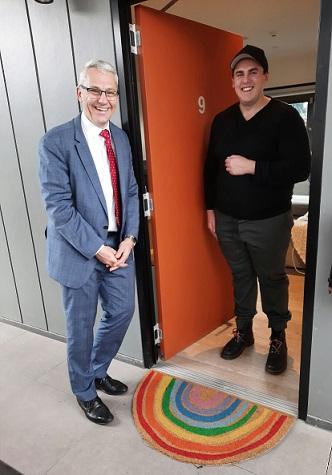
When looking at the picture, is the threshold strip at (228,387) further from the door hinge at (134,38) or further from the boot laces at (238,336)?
the door hinge at (134,38)

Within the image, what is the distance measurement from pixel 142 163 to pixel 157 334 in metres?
1.10

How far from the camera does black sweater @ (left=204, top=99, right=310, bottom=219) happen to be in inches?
75.1

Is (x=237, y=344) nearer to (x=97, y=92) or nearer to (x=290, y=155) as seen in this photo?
(x=290, y=155)

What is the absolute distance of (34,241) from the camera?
8.52 ft

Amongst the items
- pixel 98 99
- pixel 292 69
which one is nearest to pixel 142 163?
pixel 98 99

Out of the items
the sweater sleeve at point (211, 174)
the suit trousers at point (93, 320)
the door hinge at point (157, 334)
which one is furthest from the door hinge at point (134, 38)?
the door hinge at point (157, 334)

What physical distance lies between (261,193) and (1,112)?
1.76 metres

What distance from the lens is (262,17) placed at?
14.9 ft

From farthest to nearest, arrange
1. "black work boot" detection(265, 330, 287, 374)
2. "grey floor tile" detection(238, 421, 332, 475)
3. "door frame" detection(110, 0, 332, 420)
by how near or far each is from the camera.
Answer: "black work boot" detection(265, 330, 287, 374) → "grey floor tile" detection(238, 421, 332, 475) → "door frame" detection(110, 0, 332, 420)

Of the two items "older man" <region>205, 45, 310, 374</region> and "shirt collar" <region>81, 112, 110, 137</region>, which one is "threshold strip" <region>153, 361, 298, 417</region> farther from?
"shirt collar" <region>81, 112, 110, 137</region>

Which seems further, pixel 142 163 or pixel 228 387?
pixel 228 387

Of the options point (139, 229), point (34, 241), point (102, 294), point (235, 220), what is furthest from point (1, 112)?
point (235, 220)

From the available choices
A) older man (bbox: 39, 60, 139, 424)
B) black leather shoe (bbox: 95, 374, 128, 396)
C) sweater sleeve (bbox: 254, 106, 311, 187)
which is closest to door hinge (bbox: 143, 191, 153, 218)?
older man (bbox: 39, 60, 139, 424)

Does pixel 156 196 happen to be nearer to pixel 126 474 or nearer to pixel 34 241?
pixel 34 241
